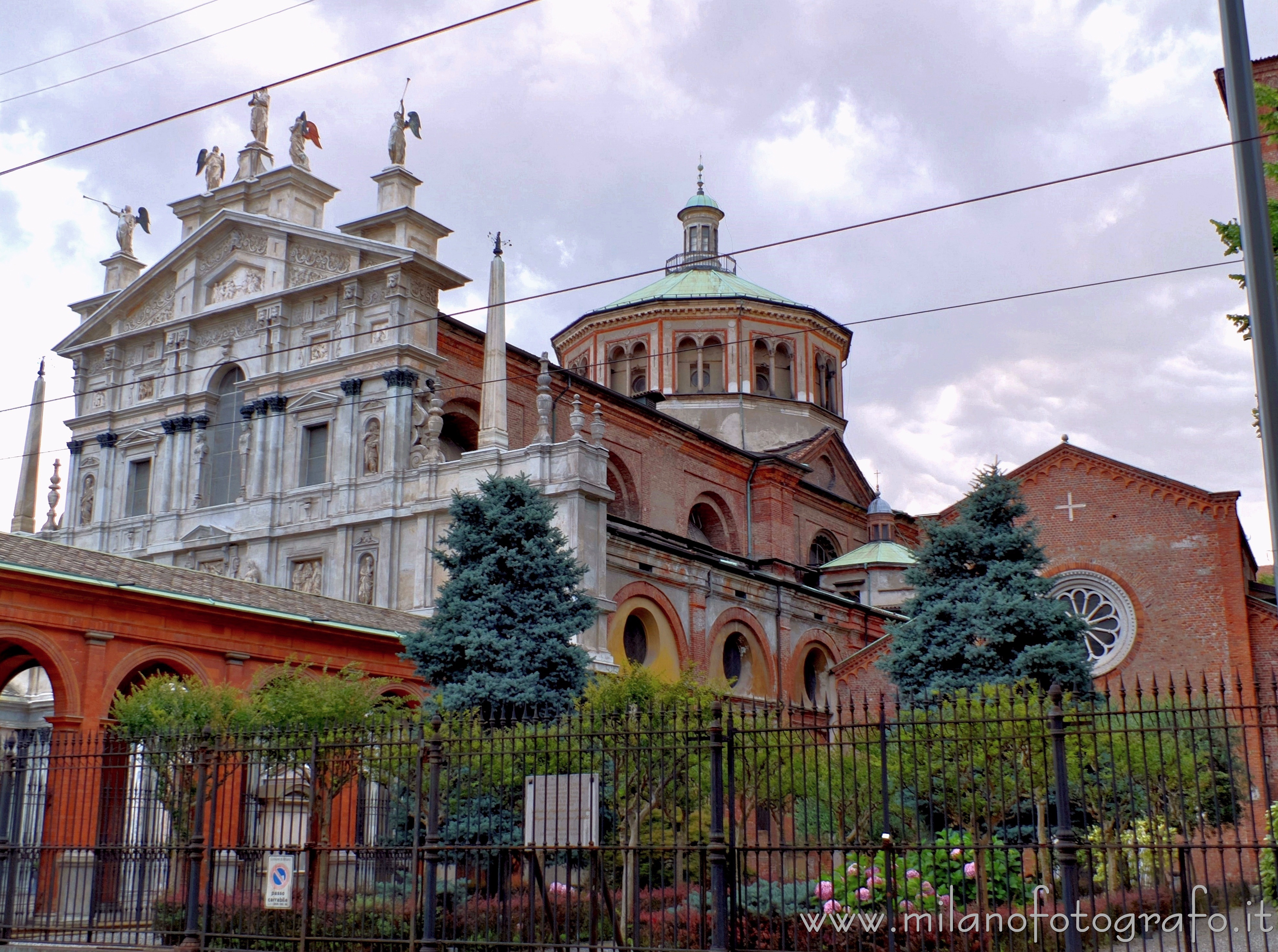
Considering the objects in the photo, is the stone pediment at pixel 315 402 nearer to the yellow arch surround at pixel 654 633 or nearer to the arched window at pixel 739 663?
the yellow arch surround at pixel 654 633

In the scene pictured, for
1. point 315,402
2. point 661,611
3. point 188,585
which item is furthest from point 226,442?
point 661,611

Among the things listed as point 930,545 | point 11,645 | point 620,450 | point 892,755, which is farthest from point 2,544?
point 620,450

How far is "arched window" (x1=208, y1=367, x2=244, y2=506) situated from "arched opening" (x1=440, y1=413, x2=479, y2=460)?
4.78 metres

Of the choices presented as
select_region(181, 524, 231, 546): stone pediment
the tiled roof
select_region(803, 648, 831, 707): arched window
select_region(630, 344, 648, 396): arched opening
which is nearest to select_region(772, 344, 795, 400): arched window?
select_region(630, 344, 648, 396): arched opening

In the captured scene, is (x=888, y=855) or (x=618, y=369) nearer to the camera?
(x=888, y=855)

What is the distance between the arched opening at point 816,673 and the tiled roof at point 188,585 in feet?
51.3

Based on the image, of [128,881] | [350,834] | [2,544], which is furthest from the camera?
[2,544]

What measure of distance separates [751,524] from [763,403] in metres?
6.40

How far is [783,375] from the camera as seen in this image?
48.0 metres

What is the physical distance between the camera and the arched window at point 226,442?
104 ft

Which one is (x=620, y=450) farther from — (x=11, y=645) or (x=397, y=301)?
(x=11, y=645)

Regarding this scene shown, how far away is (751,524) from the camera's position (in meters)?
41.8

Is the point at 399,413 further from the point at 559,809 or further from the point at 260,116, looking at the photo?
the point at 559,809

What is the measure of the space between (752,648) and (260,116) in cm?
1869
